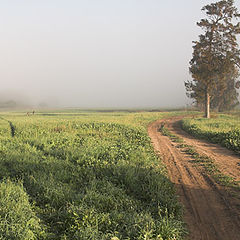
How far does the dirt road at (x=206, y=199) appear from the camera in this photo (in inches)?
177

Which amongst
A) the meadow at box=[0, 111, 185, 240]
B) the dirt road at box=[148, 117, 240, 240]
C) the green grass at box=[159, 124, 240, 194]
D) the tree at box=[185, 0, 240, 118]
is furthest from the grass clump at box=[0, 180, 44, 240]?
the tree at box=[185, 0, 240, 118]

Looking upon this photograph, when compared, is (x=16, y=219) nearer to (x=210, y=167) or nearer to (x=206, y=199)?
(x=206, y=199)

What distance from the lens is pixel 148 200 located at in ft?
18.6

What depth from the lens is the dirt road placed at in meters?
4.50

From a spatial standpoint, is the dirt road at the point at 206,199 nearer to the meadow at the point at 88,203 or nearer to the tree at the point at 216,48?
the meadow at the point at 88,203

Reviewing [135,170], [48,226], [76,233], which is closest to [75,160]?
[135,170]

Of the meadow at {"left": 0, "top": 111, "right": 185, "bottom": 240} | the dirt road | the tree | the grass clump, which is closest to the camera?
the grass clump

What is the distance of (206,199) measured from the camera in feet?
19.4

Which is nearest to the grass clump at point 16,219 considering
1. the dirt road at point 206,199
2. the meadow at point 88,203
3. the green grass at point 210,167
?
the meadow at point 88,203

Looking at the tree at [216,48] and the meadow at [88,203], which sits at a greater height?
the tree at [216,48]

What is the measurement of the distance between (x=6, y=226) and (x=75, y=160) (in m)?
4.99

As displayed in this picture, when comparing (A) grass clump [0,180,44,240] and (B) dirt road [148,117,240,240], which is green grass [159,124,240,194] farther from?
(A) grass clump [0,180,44,240]

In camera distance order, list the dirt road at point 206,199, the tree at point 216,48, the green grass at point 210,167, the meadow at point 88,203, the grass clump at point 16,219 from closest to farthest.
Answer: the grass clump at point 16,219 < the meadow at point 88,203 < the dirt road at point 206,199 < the green grass at point 210,167 < the tree at point 216,48

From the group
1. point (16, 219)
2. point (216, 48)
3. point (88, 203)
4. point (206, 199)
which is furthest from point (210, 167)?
point (216, 48)
